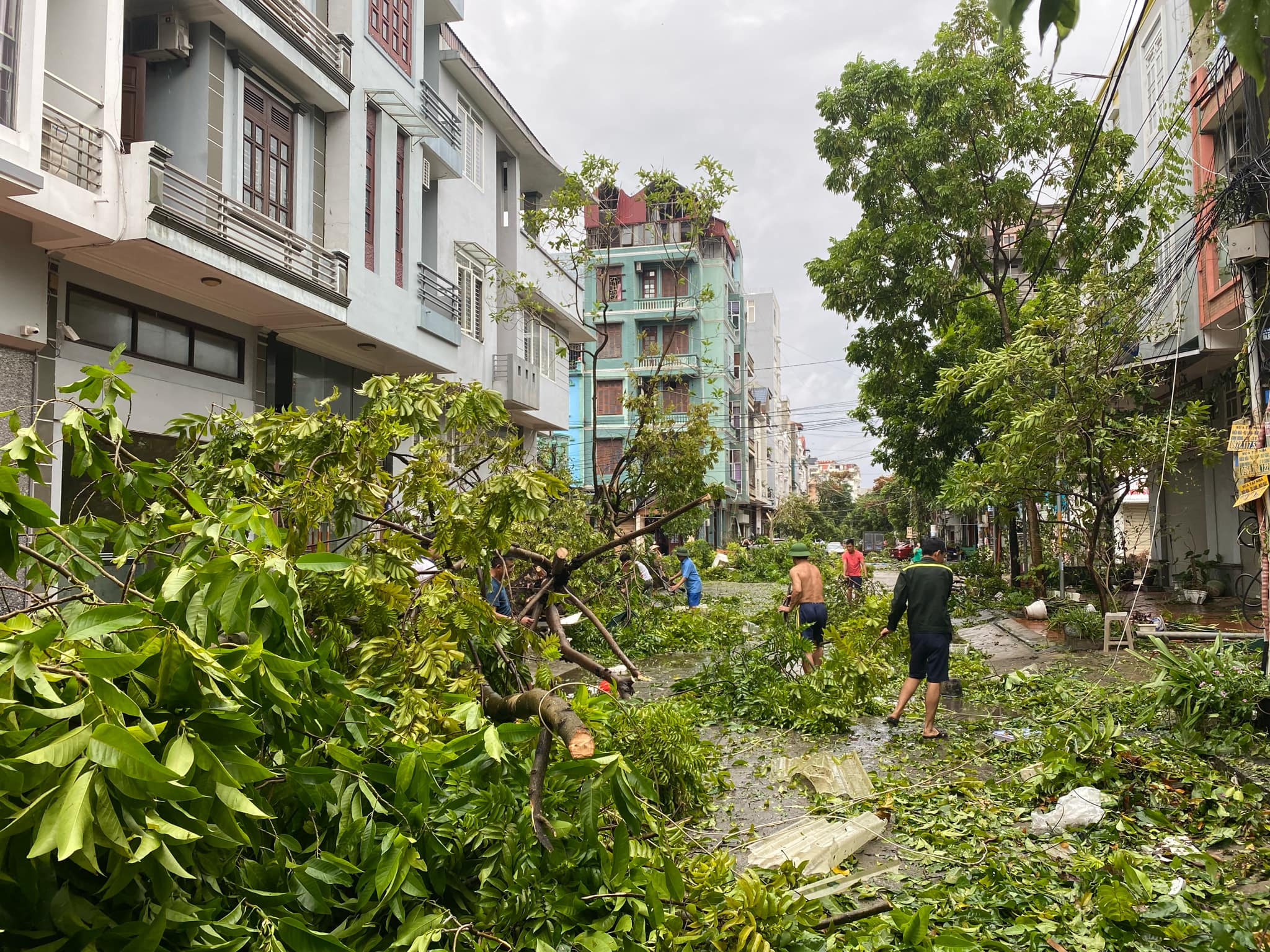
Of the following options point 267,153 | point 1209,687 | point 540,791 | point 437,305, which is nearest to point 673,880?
point 540,791

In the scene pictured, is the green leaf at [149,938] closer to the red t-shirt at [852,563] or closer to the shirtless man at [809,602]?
the shirtless man at [809,602]

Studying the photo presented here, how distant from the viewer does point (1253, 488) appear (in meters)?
7.65

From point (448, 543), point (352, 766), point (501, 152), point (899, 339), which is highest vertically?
point (501, 152)

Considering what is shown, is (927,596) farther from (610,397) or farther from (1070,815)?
(610,397)

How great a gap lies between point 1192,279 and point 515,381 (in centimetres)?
1382

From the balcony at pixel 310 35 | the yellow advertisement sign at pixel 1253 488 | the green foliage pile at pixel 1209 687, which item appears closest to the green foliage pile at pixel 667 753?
the green foliage pile at pixel 1209 687

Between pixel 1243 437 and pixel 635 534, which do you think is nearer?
pixel 635 534

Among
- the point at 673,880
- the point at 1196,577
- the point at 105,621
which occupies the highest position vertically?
the point at 105,621

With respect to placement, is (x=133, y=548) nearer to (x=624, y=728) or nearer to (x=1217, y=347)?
(x=624, y=728)

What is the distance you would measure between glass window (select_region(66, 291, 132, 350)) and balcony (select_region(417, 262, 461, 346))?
19.6ft

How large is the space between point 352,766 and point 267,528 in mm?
891

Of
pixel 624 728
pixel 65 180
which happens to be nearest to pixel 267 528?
pixel 624 728

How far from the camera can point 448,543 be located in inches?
223

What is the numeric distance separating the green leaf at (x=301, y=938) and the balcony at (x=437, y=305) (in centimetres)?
1473
